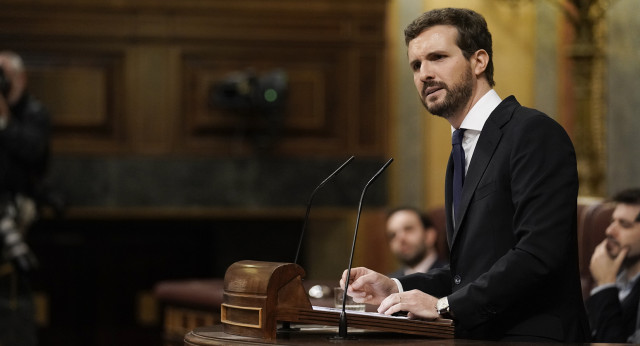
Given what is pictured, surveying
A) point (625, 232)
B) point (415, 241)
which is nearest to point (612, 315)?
point (625, 232)

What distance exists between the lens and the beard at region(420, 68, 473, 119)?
239 cm

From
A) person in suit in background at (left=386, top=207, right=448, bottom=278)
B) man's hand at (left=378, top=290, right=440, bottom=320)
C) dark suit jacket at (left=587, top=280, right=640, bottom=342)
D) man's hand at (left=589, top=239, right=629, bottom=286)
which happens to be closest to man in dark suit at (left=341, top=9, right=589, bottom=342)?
man's hand at (left=378, top=290, right=440, bottom=320)

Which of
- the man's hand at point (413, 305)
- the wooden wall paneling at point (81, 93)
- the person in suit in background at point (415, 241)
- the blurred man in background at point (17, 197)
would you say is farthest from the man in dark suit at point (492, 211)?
the wooden wall paneling at point (81, 93)

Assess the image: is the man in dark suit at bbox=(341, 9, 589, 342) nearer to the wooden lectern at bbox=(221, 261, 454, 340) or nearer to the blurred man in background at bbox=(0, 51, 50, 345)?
the wooden lectern at bbox=(221, 261, 454, 340)

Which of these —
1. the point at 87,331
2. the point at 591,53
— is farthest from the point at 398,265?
the point at 87,331

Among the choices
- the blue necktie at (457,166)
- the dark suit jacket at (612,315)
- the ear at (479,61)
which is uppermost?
the ear at (479,61)

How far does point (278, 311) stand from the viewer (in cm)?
215

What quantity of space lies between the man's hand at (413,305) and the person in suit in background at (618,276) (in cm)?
150

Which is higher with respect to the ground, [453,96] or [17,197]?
[453,96]

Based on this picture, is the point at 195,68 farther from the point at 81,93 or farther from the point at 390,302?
the point at 390,302

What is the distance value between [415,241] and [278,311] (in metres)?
2.99

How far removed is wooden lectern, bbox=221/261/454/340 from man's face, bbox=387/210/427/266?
9.56 feet

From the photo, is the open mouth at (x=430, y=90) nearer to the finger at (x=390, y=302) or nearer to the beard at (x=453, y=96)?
the beard at (x=453, y=96)

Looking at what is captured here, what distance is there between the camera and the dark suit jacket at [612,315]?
354 centimetres
